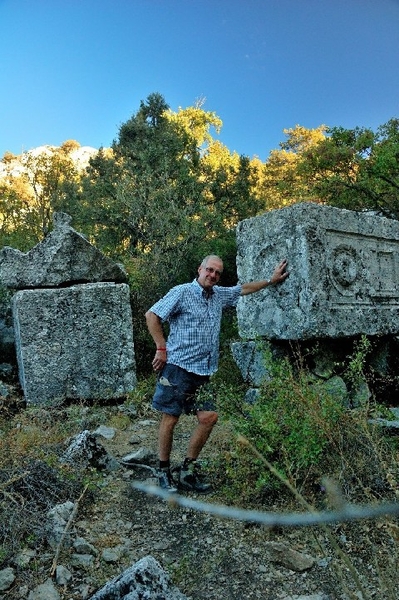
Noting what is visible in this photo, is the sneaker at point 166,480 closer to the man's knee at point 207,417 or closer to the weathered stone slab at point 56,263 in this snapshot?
the man's knee at point 207,417

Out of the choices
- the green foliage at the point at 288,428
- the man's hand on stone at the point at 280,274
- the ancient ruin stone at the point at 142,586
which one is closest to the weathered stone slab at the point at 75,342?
the man's hand on stone at the point at 280,274

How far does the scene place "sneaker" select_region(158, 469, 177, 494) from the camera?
3.43 meters

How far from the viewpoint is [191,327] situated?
3.60m

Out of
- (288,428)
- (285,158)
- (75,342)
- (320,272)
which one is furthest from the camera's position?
(285,158)

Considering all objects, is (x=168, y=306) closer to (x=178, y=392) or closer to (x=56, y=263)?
(x=178, y=392)

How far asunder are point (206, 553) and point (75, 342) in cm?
313

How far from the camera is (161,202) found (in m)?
13.0

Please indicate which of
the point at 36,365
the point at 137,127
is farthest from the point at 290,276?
the point at 137,127

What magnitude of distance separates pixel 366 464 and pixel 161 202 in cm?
1063

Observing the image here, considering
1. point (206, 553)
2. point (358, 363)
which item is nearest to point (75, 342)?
point (358, 363)

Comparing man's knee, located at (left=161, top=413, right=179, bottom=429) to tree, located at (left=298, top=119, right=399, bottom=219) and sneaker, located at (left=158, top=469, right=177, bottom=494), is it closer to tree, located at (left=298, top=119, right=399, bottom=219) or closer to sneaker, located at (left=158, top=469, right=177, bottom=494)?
sneaker, located at (left=158, top=469, right=177, bottom=494)

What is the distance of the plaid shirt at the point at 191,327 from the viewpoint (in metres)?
3.59

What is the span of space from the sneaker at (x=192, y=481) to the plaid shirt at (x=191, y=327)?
2.05 ft

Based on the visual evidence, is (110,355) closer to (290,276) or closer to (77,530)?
(290,276)
